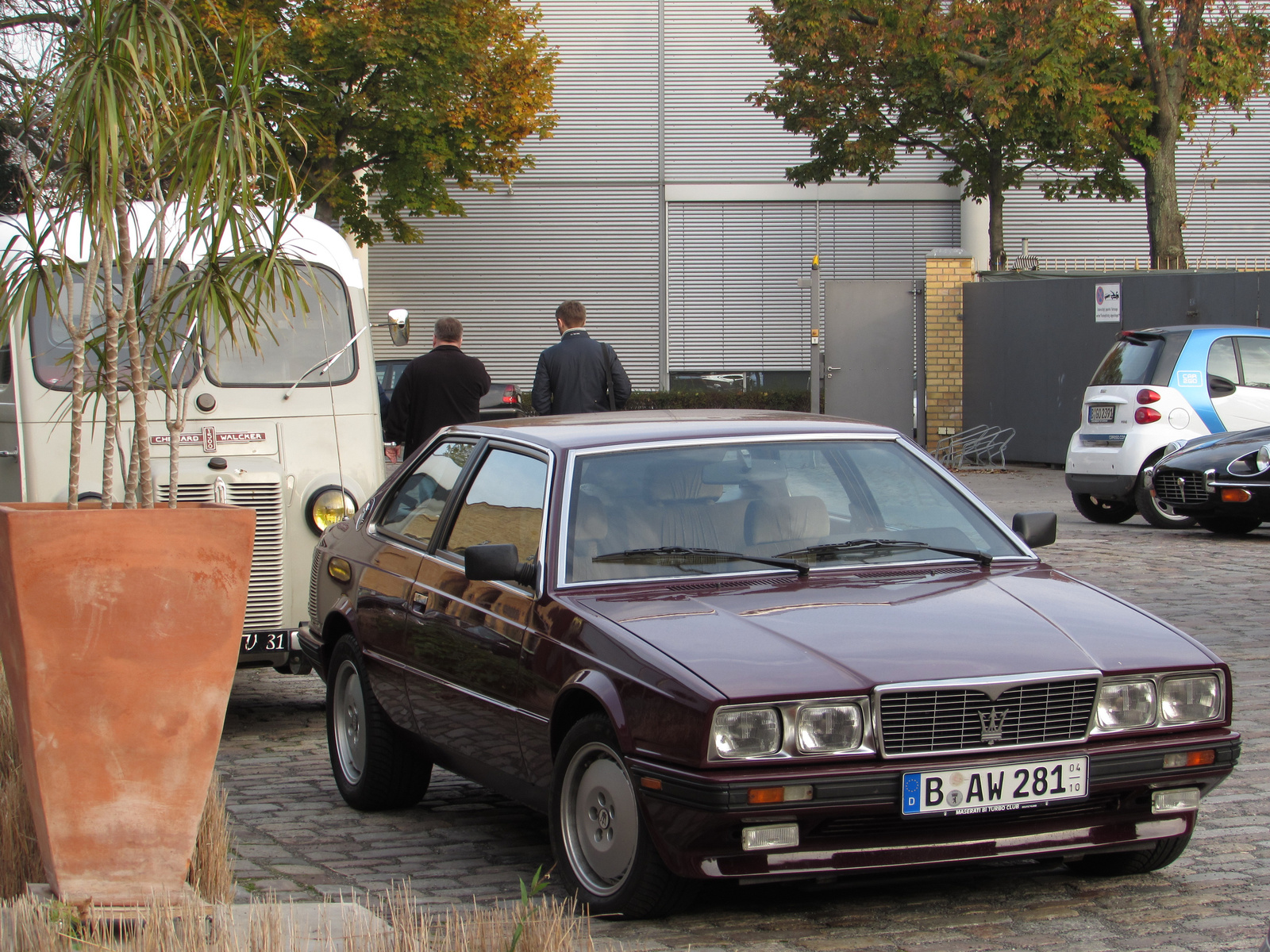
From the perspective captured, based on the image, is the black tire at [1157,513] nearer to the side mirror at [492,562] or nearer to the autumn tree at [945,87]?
the autumn tree at [945,87]

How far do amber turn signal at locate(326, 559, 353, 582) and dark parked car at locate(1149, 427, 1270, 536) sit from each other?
9761 mm

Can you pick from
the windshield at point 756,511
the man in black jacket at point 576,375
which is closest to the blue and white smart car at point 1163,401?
the man in black jacket at point 576,375

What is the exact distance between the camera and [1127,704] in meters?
4.45

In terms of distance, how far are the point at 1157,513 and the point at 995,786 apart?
1197 cm

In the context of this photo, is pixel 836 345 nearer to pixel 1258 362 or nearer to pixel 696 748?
pixel 1258 362

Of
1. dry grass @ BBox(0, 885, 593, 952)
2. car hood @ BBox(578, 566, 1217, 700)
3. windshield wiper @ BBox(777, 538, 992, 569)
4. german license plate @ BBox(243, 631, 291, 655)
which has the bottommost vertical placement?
german license plate @ BBox(243, 631, 291, 655)

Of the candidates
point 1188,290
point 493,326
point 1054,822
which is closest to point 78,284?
point 1054,822

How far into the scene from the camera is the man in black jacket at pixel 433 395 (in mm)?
10547

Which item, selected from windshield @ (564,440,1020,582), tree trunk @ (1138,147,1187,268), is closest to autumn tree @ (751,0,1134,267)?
tree trunk @ (1138,147,1187,268)

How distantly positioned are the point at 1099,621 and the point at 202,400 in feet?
17.0

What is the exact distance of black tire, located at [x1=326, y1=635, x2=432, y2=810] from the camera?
6105mm

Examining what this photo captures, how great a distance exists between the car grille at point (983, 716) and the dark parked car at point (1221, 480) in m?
10.4

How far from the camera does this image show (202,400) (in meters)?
8.30

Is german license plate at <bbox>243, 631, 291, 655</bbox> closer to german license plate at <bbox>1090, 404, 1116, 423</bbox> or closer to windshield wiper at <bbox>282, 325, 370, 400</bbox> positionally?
windshield wiper at <bbox>282, 325, 370, 400</bbox>
